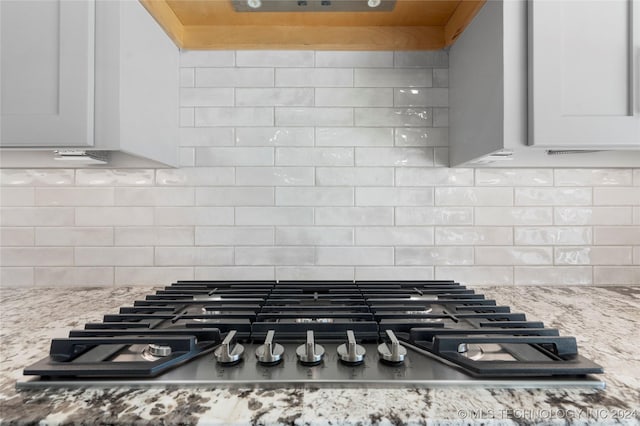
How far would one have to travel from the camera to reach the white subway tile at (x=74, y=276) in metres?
1.32

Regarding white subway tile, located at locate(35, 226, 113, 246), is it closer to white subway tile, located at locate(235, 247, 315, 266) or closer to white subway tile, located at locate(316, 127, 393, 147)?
white subway tile, located at locate(235, 247, 315, 266)

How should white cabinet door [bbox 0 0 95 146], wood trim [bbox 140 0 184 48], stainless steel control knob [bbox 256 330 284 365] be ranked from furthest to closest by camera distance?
wood trim [bbox 140 0 184 48] < white cabinet door [bbox 0 0 95 146] < stainless steel control knob [bbox 256 330 284 365]

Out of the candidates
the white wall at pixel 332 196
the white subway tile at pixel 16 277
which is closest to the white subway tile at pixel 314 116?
the white wall at pixel 332 196

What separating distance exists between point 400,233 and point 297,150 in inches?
20.1

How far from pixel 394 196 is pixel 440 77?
492mm

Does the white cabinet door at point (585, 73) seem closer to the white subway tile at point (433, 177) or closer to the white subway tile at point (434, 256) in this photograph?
the white subway tile at point (433, 177)

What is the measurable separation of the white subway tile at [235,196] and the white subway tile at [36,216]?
500 millimetres

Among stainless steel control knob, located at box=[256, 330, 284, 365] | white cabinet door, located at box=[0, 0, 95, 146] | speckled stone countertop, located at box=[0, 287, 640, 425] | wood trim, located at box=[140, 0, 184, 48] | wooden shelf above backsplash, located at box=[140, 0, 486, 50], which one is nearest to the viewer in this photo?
speckled stone countertop, located at box=[0, 287, 640, 425]

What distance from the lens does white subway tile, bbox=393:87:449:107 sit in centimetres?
134

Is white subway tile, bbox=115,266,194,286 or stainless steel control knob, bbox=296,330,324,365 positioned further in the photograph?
white subway tile, bbox=115,266,194,286

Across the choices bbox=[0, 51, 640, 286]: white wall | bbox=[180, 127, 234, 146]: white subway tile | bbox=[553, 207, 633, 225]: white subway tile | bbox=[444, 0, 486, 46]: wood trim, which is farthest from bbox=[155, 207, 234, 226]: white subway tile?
bbox=[553, 207, 633, 225]: white subway tile

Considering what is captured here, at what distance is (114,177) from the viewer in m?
1.33

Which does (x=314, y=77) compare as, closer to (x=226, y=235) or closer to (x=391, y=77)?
(x=391, y=77)

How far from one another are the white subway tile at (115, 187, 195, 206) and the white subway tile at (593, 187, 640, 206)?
1556 millimetres
